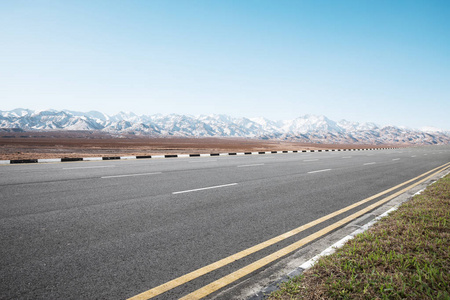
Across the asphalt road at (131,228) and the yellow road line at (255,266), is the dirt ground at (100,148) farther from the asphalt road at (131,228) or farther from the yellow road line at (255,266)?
the yellow road line at (255,266)

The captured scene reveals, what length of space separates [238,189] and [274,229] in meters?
2.98

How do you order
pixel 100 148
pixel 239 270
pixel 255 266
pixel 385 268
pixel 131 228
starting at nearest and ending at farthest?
pixel 385 268
pixel 239 270
pixel 255 266
pixel 131 228
pixel 100 148

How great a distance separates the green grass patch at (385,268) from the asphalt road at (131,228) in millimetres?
834

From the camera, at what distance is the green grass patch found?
2.39 metres

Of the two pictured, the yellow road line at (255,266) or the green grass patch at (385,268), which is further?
the yellow road line at (255,266)

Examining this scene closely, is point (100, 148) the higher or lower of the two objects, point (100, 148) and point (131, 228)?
the lower

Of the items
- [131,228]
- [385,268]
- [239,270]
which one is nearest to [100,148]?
[131,228]

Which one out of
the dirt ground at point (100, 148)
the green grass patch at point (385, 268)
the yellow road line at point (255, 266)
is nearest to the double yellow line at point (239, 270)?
the yellow road line at point (255, 266)

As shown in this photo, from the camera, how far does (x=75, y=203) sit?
17.9ft

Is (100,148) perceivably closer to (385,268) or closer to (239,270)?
(239,270)

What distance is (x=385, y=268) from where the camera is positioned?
2805mm

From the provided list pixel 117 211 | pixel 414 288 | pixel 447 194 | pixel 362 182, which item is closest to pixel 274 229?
pixel 414 288

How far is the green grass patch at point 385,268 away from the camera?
2.39 meters

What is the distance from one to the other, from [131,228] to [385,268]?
354 cm
